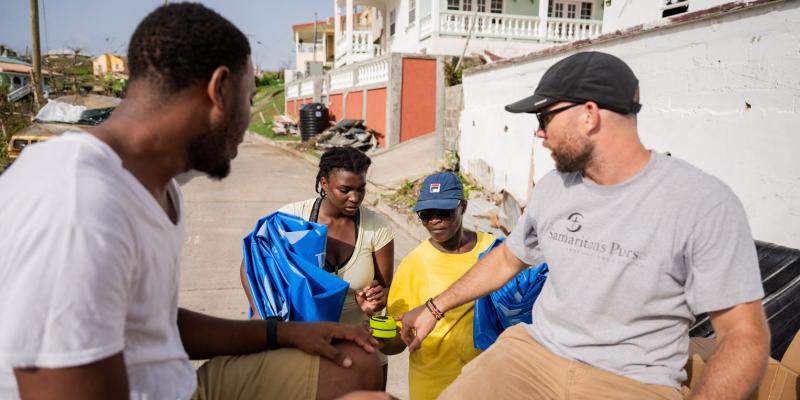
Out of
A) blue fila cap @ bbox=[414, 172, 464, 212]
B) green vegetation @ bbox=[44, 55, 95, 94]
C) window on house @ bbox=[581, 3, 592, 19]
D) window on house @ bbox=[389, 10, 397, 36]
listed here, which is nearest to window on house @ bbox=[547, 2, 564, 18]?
window on house @ bbox=[581, 3, 592, 19]

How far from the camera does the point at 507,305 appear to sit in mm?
2480

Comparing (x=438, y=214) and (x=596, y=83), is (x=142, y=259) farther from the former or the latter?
(x=438, y=214)

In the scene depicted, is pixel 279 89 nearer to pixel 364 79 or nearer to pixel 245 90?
pixel 364 79

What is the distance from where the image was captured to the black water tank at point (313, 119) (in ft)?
65.5

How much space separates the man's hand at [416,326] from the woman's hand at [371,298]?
440mm

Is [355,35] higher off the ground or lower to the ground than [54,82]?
higher

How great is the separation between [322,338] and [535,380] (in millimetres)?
762

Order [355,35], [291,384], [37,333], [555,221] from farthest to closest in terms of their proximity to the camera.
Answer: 1. [355,35]
2. [555,221]
3. [291,384]
4. [37,333]

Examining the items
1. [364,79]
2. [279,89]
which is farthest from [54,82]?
[279,89]

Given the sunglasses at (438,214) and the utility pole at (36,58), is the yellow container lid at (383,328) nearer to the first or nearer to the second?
the sunglasses at (438,214)

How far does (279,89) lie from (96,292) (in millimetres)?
44873

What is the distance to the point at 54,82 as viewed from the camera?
860 inches

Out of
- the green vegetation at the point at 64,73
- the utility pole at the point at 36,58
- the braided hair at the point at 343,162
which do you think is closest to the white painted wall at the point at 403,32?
the utility pole at the point at 36,58

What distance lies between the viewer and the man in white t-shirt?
3.29ft
